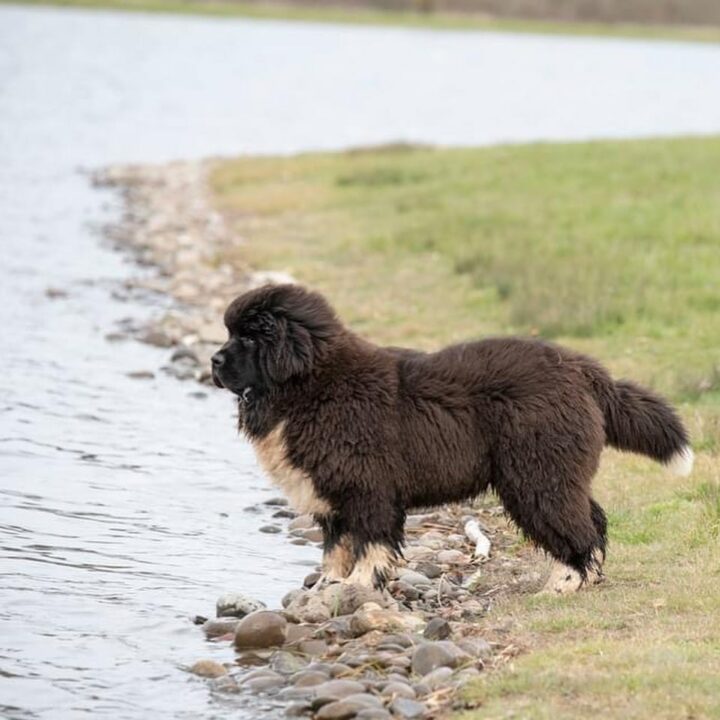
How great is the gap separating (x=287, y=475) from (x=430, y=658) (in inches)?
56.6

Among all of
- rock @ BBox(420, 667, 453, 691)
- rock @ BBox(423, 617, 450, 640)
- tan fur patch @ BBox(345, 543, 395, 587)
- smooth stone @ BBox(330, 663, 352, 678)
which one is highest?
tan fur patch @ BBox(345, 543, 395, 587)

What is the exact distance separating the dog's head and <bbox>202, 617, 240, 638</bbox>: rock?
123 cm

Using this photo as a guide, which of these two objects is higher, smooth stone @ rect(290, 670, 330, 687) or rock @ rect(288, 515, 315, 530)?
smooth stone @ rect(290, 670, 330, 687)

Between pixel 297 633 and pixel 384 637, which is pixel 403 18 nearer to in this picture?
pixel 297 633

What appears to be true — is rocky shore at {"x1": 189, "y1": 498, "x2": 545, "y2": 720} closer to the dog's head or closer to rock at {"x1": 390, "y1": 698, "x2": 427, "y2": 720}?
rock at {"x1": 390, "y1": 698, "x2": 427, "y2": 720}

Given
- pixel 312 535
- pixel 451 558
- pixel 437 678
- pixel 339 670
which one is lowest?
pixel 312 535

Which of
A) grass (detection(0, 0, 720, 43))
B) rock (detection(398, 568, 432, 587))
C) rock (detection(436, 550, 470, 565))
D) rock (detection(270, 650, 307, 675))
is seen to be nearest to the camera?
rock (detection(270, 650, 307, 675))

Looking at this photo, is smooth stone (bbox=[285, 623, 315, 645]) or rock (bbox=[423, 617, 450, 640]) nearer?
rock (bbox=[423, 617, 450, 640])

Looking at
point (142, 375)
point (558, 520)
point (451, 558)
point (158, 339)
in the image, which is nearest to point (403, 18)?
point (158, 339)

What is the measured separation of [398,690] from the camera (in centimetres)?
686

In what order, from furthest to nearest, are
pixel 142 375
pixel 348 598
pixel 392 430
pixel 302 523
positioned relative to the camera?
pixel 142 375 → pixel 302 523 → pixel 392 430 → pixel 348 598

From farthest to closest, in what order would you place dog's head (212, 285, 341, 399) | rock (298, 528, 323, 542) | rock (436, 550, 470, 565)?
rock (298, 528, 323, 542), rock (436, 550, 470, 565), dog's head (212, 285, 341, 399)

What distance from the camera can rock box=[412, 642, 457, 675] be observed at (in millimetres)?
7082

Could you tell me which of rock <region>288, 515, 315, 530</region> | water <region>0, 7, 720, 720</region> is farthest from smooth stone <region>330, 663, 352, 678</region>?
rock <region>288, 515, 315, 530</region>
